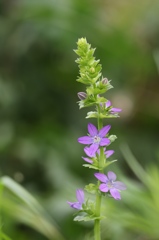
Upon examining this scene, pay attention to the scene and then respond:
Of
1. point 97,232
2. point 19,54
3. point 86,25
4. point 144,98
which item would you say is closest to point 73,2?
point 86,25

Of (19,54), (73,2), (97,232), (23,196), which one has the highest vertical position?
(73,2)

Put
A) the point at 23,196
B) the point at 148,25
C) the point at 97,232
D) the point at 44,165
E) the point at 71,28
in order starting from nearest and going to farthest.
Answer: the point at 97,232 < the point at 23,196 < the point at 44,165 < the point at 71,28 < the point at 148,25

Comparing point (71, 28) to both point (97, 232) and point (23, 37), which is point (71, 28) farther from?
point (97, 232)

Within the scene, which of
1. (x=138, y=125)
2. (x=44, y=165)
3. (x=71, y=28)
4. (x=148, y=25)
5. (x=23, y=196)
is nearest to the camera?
(x=23, y=196)

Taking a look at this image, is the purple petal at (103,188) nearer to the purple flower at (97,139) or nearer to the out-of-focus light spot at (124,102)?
the purple flower at (97,139)

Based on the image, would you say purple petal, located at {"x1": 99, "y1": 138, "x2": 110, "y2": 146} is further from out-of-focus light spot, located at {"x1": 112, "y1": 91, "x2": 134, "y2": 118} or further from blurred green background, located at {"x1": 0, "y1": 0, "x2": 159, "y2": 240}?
out-of-focus light spot, located at {"x1": 112, "y1": 91, "x2": 134, "y2": 118}

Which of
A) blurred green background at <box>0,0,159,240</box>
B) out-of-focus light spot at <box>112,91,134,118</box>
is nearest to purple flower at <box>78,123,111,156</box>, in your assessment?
blurred green background at <box>0,0,159,240</box>

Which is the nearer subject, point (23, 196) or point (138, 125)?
point (23, 196)

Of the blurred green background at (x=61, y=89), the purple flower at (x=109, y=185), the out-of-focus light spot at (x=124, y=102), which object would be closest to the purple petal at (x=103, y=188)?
the purple flower at (x=109, y=185)

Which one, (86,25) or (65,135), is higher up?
(86,25)
